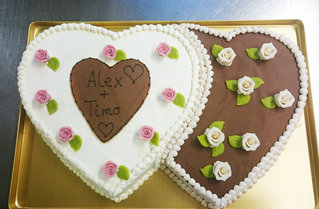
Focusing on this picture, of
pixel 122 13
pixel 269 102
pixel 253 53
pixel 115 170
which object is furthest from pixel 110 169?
pixel 122 13

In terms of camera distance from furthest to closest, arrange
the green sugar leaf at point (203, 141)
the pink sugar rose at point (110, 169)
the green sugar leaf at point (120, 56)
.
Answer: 1. the green sugar leaf at point (120, 56)
2. the green sugar leaf at point (203, 141)
3. the pink sugar rose at point (110, 169)

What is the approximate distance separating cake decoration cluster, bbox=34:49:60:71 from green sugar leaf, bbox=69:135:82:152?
0.57 metres

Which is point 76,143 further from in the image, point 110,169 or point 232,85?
point 232,85

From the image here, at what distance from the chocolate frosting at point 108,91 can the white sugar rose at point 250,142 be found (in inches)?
31.8

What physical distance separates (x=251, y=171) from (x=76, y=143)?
1304mm

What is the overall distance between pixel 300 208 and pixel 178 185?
0.97 meters

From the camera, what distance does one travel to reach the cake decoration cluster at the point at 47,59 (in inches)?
87.4

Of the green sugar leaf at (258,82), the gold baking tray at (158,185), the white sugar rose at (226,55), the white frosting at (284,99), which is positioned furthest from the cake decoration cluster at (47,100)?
the white frosting at (284,99)

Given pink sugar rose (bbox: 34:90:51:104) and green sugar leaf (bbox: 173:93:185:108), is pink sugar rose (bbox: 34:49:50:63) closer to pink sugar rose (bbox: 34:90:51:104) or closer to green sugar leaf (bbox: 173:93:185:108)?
→ pink sugar rose (bbox: 34:90:51:104)

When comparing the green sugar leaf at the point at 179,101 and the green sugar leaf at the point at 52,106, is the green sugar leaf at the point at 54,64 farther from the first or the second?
the green sugar leaf at the point at 179,101

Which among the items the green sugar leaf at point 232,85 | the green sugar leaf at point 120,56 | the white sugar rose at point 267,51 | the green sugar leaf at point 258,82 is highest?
the white sugar rose at point 267,51

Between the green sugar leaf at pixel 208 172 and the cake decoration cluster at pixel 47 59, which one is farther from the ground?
the cake decoration cluster at pixel 47 59

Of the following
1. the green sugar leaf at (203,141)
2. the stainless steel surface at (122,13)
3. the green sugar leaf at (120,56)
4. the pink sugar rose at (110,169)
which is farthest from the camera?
the stainless steel surface at (122,13)

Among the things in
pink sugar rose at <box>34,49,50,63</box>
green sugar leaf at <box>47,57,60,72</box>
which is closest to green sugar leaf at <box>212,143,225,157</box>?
green sugar leaf at <box>47,57,60,72</box>
